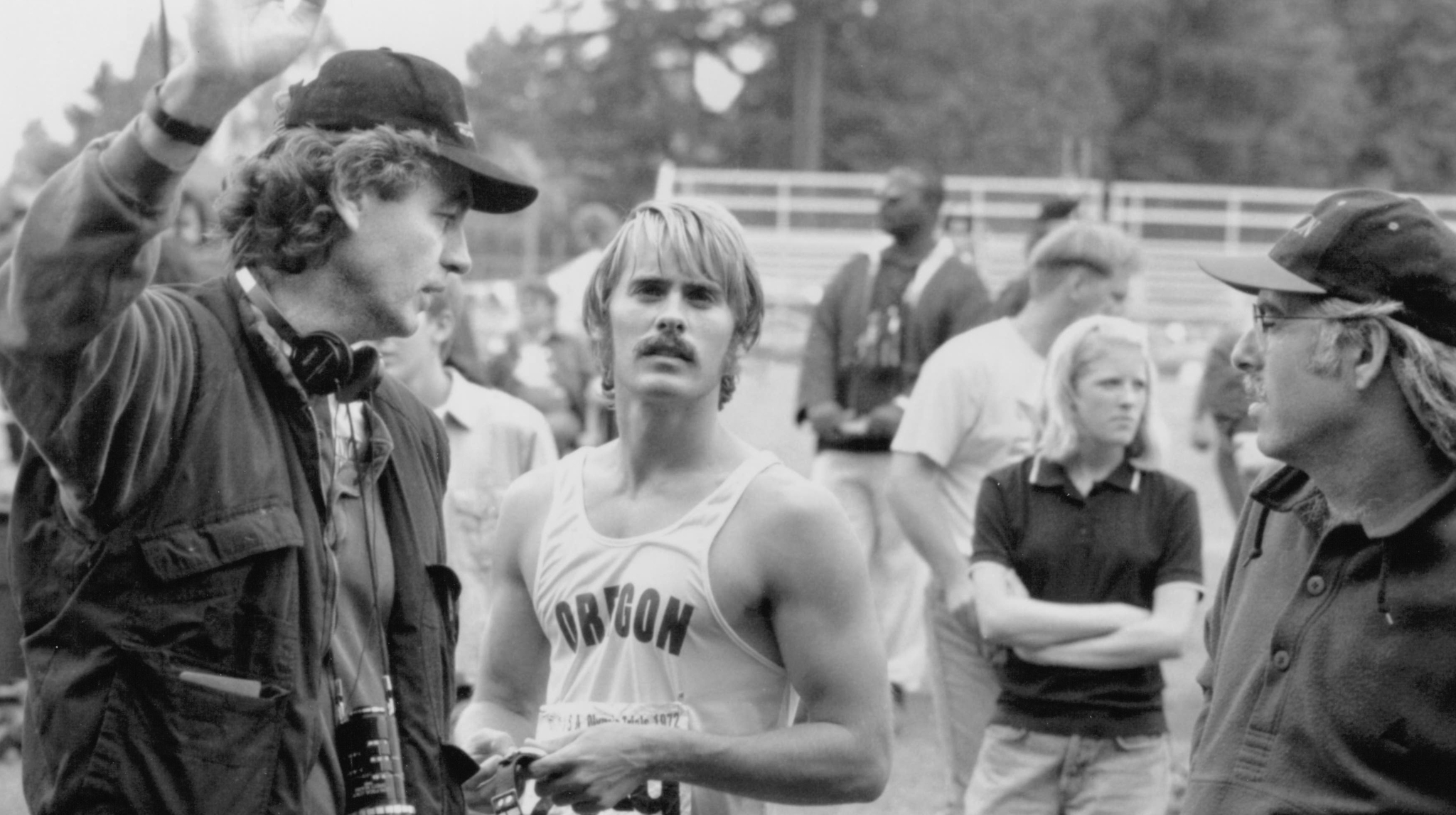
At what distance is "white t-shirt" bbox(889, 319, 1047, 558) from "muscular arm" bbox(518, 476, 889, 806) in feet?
9.86

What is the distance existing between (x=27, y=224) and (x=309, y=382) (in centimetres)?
64

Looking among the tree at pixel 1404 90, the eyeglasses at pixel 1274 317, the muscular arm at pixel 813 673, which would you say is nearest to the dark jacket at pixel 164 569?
the muscular arm at pixel 813 673

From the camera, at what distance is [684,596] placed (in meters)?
3.52

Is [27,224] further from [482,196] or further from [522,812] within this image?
[522,812]

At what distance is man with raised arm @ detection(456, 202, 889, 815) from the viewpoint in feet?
11.4

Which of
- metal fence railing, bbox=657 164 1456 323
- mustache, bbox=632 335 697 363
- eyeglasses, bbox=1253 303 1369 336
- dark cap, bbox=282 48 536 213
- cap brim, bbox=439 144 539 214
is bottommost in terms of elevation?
mustache, bbox=632 335 697 363

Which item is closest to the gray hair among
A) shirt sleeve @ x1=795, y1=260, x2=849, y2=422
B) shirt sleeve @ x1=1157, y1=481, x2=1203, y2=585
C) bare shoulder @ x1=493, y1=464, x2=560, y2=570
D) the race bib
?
the race bib

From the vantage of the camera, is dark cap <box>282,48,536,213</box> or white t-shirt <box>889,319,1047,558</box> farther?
white t-shirt <box>889,319,1047,558</box>

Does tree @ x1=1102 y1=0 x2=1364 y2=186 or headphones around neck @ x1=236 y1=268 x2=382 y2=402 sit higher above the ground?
tree @ x1=1102 y1=0 x2=1364 y2=186

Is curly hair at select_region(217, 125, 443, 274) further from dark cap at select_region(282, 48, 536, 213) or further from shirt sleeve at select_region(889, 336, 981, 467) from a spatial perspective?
shirt sleeve at select_region(889, 336, 981, 467)

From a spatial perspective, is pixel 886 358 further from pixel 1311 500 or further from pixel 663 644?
pixel 1311 500

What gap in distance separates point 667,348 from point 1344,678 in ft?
4.45

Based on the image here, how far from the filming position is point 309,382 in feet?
10.0

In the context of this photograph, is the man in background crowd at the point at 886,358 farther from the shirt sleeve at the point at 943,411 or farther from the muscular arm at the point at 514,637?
the muscular arm at the point at 514,637
